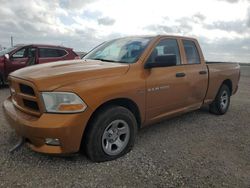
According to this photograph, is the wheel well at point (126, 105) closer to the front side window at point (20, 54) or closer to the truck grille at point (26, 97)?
the truck grille at point (26, 97)

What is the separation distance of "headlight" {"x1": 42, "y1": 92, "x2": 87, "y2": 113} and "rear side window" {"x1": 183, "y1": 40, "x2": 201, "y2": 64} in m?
2.75

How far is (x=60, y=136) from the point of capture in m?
2.99

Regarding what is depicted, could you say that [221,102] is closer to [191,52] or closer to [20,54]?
[191,52]

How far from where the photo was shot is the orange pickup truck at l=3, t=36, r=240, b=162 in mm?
3018

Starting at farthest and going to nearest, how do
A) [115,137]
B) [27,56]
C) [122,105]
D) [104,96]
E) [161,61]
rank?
[27,56]
[161,61]
[122,105]
[115,137]
[104,96]

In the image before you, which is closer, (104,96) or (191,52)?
(104,96)

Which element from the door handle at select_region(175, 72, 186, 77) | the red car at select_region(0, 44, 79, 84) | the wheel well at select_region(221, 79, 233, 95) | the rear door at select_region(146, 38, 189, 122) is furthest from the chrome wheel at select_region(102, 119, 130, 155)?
the red car at select_region(0, 44, 79, 84)

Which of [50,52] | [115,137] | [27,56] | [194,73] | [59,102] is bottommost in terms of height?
[115,137]

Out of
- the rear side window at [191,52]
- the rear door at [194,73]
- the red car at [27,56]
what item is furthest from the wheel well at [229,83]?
the red car at [27,56]

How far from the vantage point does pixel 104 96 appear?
3.29 meters

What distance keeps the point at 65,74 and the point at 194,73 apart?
2.71m

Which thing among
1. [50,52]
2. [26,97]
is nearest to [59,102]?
[26,97]

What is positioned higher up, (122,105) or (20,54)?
(20,54)

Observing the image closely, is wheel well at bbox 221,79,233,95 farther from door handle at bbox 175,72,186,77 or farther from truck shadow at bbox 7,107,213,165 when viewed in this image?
door handle at bbox 175,72,186,77
